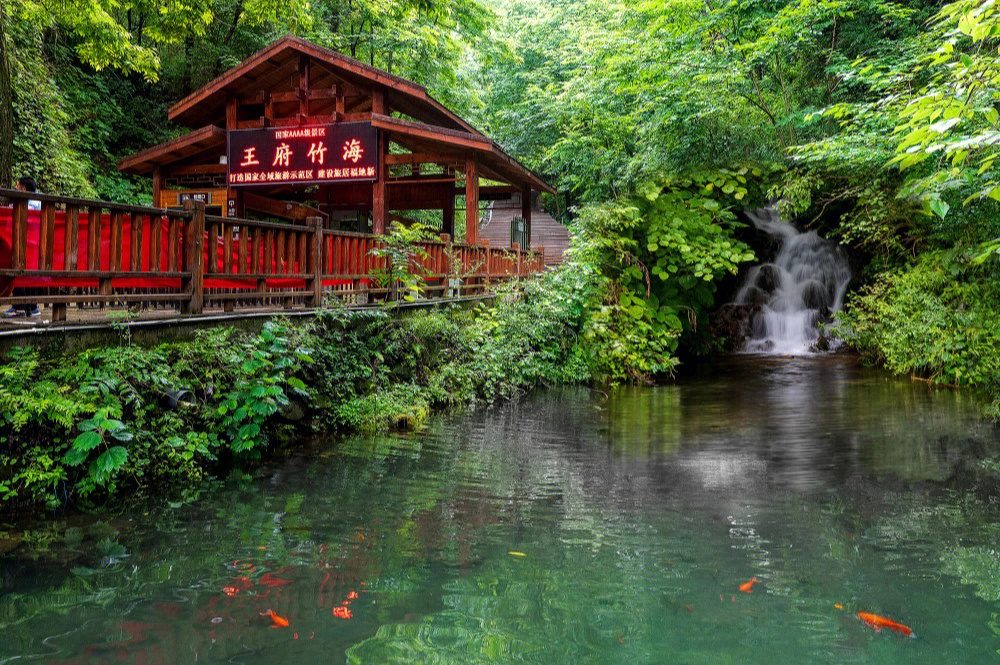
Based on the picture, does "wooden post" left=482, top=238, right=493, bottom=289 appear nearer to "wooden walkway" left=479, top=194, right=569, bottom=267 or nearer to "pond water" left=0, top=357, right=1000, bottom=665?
"pond water" left=0, top=357, right=1000, bottom=665

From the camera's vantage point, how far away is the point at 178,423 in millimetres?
6008

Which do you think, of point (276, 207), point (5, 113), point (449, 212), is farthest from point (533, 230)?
point (5, 113)

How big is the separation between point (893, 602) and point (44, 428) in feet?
18.7

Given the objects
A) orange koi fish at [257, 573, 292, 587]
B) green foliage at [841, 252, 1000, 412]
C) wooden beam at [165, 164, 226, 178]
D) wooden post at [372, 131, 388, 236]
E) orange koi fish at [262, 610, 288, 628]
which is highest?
wooden beam at [165, 164, 226, 178]

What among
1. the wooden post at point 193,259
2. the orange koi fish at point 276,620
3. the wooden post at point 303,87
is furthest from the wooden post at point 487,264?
the orange koi fish at point 276,620

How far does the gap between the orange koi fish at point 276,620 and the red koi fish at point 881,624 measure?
113 inches

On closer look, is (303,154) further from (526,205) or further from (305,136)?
(526,205)

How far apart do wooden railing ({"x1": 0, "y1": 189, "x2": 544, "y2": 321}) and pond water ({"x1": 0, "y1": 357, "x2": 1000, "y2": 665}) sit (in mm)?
2074

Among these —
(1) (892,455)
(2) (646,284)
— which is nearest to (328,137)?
(2) (646,284)

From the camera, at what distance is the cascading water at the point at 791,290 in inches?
678

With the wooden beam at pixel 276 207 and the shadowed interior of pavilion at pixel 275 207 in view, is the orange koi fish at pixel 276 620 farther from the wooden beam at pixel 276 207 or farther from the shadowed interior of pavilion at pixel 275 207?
the wooden beam at pixel 276 207

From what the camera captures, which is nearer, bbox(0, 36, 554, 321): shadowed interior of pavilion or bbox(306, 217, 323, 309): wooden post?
bbox(0, 36, 554, 321): shadowed interior of pavilion

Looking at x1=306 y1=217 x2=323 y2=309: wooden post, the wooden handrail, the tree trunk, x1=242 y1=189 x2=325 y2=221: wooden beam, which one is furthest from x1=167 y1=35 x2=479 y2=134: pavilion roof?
the wooden handrail

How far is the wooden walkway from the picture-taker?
1225 inches
